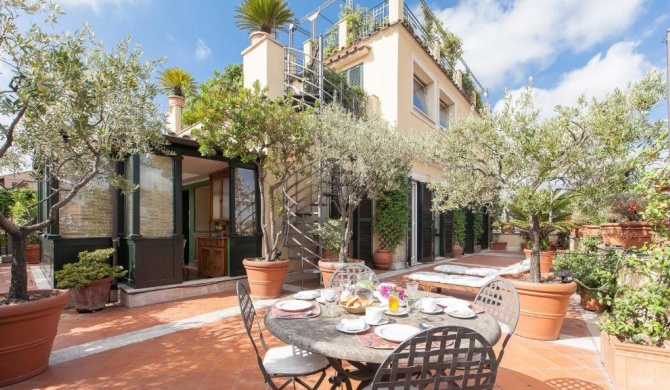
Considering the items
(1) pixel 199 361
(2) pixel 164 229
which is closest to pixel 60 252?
(2) pixel 164 229

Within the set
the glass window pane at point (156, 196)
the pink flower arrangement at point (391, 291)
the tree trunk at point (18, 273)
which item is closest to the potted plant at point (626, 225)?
the pink flower arrangement at point (391, 291)

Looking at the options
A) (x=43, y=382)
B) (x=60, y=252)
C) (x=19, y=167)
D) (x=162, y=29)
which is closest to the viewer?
(x=43, y=382)

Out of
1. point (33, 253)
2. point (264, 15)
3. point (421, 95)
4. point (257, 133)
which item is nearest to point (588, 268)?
point (257, 133)

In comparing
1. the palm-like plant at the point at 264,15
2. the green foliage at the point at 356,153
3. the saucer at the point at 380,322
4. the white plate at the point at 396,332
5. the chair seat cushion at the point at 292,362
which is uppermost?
the palm-like plant at the point at 264,15

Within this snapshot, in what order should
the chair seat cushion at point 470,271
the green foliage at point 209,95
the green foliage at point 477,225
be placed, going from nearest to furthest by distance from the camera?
the green foliage at point 209,95 → the chair seat cushion at point 470,271 → the green foliage at point 477,225

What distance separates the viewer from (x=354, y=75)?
9.30 m

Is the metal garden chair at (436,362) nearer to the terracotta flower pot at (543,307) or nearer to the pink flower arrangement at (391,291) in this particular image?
the pink flower arrangement at (391,291)

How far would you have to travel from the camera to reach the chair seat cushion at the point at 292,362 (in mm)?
2039

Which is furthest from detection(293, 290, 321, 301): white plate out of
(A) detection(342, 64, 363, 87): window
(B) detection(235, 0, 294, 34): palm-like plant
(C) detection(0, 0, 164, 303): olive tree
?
(B) detection(235, 0, 294, 34): palm-like plant

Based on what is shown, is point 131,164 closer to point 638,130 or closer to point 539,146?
point 539,146

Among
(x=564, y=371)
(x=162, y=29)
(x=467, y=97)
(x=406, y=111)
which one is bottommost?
(x=564, y=371)

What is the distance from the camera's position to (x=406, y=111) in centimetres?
876

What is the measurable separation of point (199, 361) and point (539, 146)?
425cm

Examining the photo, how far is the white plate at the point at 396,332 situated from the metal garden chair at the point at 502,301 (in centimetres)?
86
